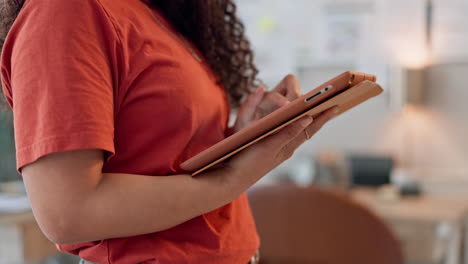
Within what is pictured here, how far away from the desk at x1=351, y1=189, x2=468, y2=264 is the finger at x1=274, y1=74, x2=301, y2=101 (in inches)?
50.3

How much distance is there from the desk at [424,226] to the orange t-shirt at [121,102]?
4.75 ft

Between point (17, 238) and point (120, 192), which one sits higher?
point (120, 192)

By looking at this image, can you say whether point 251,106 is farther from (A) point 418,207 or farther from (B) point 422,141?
(B) point 422,141

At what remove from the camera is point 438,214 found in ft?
6.66

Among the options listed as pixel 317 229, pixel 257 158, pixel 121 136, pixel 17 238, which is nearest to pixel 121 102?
pixel 121 136

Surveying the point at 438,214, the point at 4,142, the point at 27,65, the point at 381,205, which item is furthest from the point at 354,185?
the point at 27,65

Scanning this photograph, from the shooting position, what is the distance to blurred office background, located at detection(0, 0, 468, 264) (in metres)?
2.07

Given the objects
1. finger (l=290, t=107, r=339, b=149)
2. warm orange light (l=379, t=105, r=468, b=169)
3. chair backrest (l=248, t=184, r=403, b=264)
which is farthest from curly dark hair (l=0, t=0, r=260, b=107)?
warm orange light (l=379, t=105, r=468, b=169)

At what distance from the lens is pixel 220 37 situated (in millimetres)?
901

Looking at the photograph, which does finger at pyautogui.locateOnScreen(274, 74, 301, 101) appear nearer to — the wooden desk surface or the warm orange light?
the wooden desk surface

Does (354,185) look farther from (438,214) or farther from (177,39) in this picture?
(177,39)

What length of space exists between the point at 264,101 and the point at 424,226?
1504 millimetres

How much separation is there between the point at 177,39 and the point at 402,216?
1.58 meters

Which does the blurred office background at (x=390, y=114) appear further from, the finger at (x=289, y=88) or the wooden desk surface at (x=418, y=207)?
the finger at (x=289, y=88)
